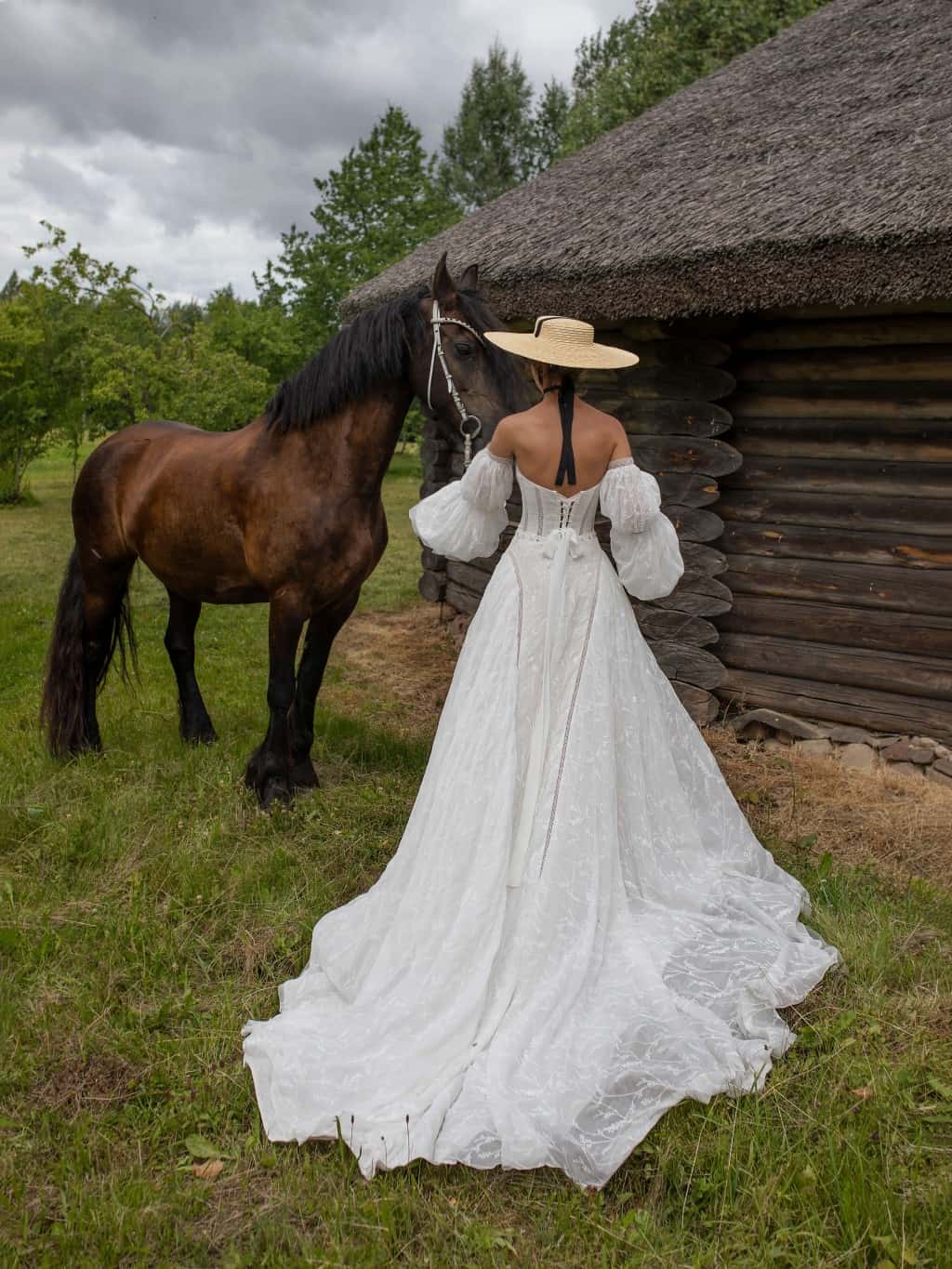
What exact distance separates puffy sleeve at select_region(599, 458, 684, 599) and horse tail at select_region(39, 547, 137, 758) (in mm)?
3085

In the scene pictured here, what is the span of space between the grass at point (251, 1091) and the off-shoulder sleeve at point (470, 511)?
4.87 ft

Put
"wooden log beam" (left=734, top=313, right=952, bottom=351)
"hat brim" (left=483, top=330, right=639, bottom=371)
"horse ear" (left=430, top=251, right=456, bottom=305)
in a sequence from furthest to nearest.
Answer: "wooden log beam" (left=734, top=313, right=952, bottom=351) < "horse ear" (left=430, top=251, right=456, bottom=305) < "hat brim" (left=483, top=330, right=639, bottom=371)

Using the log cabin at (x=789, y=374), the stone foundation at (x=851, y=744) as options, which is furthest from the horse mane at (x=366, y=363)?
the stone foundation at (x=851, y=744)

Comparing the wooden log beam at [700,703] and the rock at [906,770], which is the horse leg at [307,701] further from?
the rock at [906,770]

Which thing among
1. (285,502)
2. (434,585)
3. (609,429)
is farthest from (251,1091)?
(434,585)

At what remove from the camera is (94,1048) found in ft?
9.36

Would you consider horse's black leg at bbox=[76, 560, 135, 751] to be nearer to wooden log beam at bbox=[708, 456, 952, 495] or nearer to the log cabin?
the log cabin

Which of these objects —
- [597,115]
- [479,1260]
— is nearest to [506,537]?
[479,1260]

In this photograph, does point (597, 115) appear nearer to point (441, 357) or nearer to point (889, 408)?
point (889, 408)

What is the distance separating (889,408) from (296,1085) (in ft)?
14.7

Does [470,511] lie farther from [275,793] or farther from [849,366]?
[849,366]

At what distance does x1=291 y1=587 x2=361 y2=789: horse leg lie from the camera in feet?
15.1

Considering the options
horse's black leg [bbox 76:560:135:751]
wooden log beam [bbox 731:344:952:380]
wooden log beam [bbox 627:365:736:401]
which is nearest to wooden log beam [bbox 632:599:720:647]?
wooden log beam [bbox 627:365:736:401]

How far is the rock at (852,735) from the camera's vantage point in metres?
5.45
